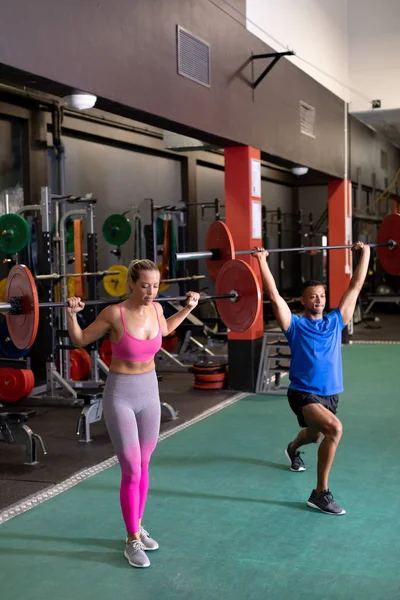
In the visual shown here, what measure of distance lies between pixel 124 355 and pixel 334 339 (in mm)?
1152

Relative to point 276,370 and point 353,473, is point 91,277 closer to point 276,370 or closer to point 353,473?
point 276,370

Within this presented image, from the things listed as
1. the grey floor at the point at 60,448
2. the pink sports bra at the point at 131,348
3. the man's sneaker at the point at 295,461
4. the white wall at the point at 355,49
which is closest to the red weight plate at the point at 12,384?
the grey floor at the point at 60,448

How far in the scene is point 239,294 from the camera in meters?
3.96

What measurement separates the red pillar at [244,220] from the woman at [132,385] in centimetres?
336

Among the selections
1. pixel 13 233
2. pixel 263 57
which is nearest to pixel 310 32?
pixel 263 57

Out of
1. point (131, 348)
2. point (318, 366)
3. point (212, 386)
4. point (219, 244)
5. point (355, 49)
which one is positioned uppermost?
point (355, 49)

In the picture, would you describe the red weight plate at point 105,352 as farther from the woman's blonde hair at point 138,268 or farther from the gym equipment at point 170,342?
the woman's blonde hair at point 138,268

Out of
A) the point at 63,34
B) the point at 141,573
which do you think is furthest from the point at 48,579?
the point at 63,34

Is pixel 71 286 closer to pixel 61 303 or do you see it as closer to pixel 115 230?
pixel 115 230

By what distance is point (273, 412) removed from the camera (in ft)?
18.3

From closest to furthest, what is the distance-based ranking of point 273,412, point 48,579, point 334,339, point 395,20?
Result: point 48,579 < point 334,339 < point 273,412 < point 395,20

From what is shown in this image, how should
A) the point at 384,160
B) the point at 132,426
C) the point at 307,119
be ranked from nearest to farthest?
the point at 132,426 → the point at 307,119 → the point at 384,160

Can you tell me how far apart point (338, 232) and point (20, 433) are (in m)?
5.91

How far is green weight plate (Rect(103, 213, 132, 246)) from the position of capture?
7.77 meters
